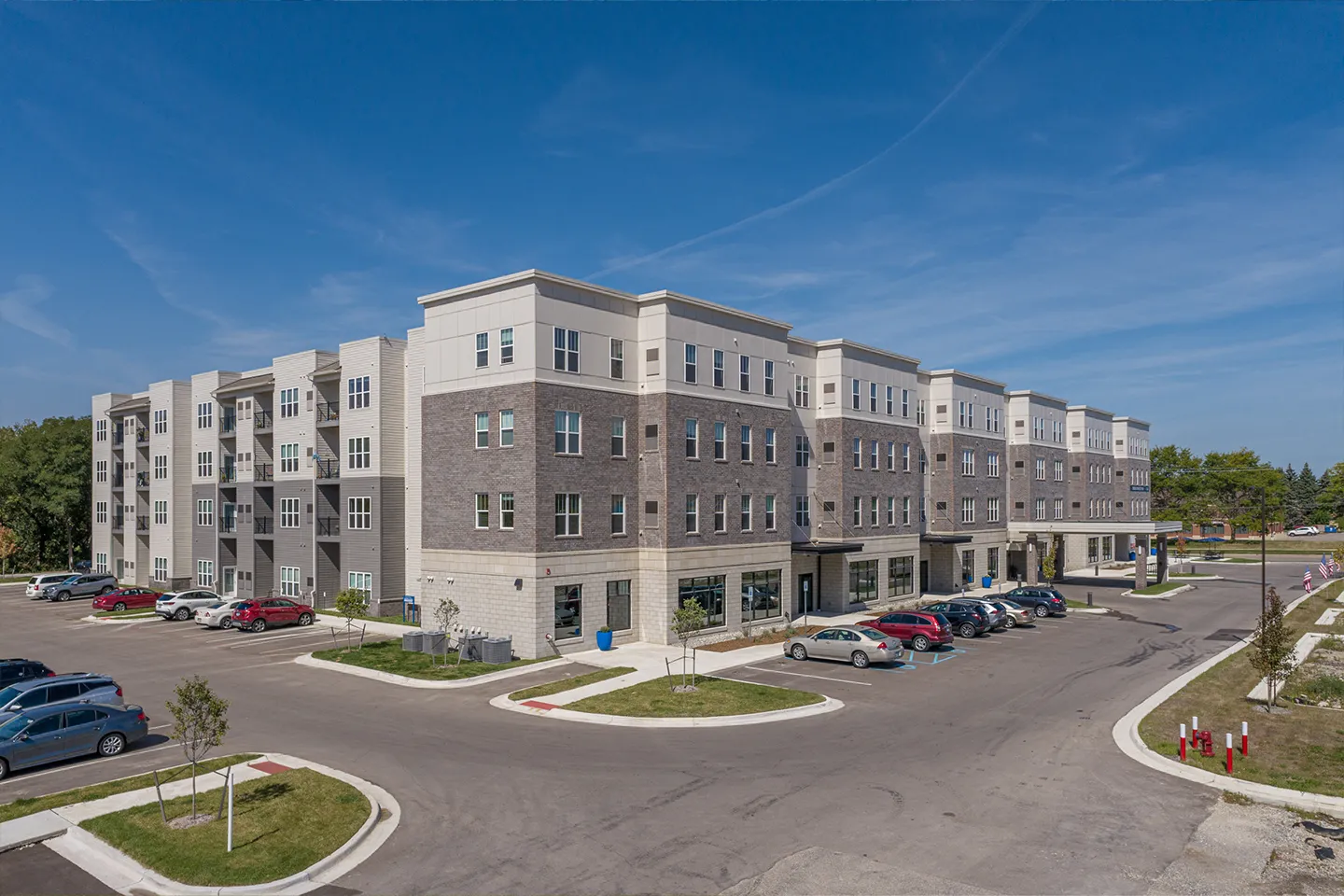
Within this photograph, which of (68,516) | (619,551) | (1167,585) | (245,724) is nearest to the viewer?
(245,724)

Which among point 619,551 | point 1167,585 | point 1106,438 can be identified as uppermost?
point 1106,438

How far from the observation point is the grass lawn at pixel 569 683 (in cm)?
2710

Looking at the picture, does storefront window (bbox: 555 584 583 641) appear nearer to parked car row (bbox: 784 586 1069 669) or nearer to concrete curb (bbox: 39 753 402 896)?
parked car row (bbox: 784 586 1069 669)

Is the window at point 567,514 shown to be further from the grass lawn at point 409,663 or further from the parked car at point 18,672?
the parked car at point 18,672

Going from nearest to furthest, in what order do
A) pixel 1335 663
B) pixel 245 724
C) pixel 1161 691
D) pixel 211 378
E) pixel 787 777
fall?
pixel 787 777 → pixel 245 724 → pixel 1161 691 → pixel 1335 663 → pixel 211 378

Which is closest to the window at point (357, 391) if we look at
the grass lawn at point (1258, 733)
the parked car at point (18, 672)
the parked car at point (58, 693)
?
the parked car at point (18, 672)

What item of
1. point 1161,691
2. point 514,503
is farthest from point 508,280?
point 1161,691

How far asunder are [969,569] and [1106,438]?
3590cm

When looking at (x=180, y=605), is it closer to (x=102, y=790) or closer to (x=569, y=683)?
(x=569, y=683)

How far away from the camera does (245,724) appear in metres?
23.5

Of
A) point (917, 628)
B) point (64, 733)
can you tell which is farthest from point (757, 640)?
point (64, 733)

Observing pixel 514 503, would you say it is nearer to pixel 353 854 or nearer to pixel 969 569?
pixel 353 854

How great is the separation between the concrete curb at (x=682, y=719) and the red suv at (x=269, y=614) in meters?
23.2

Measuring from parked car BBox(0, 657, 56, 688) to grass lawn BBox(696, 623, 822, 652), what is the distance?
22943 mm
